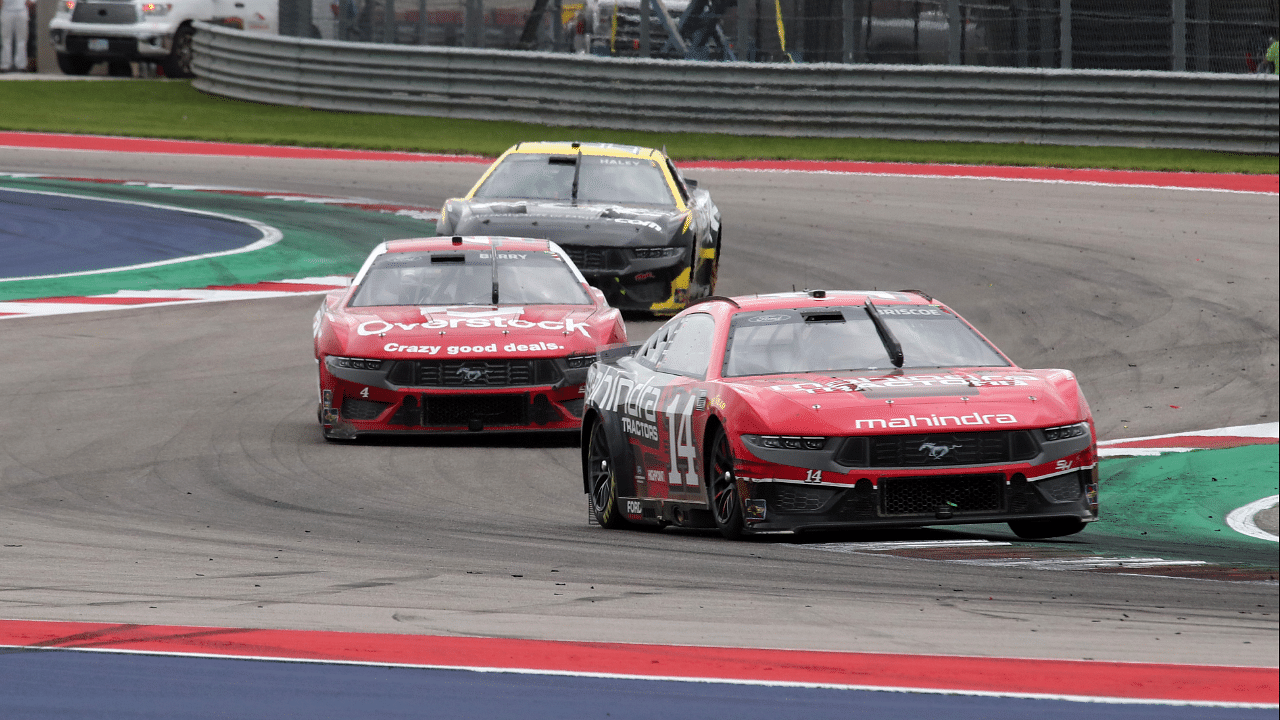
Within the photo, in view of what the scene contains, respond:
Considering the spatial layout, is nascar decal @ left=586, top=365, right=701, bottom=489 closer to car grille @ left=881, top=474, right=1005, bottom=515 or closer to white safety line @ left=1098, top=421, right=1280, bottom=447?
car grille @ left=881, top=474, right=1005, bottom=515

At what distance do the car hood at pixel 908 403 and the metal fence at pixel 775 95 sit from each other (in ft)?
65.2

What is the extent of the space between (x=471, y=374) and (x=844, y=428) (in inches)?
168

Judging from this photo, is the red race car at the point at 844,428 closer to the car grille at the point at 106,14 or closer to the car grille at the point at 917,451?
the car grille at the point at 917,451

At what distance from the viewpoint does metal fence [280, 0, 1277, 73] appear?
27.5 meters

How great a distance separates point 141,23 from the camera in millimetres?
38188

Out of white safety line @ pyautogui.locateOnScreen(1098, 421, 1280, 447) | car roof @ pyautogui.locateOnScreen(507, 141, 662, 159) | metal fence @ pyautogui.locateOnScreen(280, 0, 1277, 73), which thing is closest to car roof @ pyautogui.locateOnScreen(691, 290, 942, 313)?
white safety line @ pyautogui.locateOnScreen(1098, 421, 1280, 447)

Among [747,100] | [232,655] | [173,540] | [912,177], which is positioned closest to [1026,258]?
[912,177]

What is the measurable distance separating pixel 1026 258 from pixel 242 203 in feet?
32.5

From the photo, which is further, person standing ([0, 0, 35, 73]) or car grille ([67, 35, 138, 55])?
person standing ([0, 0, 35, 73])

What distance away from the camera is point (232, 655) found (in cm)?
580

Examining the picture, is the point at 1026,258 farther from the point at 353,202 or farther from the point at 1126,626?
the point at 1126,626

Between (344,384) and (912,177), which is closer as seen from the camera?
(344,384)

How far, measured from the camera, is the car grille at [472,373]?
11.7 meters

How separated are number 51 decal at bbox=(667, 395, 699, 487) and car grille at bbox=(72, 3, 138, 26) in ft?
103
